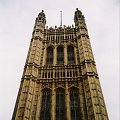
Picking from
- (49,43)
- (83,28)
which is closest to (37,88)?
(49,43)

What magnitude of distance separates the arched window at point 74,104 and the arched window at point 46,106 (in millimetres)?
1975

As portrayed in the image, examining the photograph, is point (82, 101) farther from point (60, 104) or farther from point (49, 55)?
point (49, 55)

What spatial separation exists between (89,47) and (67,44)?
2.90 meters

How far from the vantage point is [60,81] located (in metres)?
22.1

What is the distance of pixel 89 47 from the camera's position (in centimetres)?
2625

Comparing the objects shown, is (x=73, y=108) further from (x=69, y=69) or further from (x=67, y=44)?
(x=67, y=44)

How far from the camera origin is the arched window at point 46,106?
63.0 ft

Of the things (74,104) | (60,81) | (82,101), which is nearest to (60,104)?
(74,104)

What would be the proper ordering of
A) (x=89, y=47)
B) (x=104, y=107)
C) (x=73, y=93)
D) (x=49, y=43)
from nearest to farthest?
(x=104, y=107) → (x=73, y=93) → (x=89, y=47) → (x=49, y=43)

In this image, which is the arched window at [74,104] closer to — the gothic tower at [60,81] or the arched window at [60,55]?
the gothic tower at [60,81]

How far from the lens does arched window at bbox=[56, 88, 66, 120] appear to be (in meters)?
19.2

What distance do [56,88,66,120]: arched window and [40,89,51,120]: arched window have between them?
0.73m

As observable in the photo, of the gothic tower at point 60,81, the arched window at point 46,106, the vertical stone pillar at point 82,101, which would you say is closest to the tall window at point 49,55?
the gothic tower at point 60,81

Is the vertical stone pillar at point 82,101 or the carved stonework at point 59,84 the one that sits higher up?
the carved stonework at point 59,84
